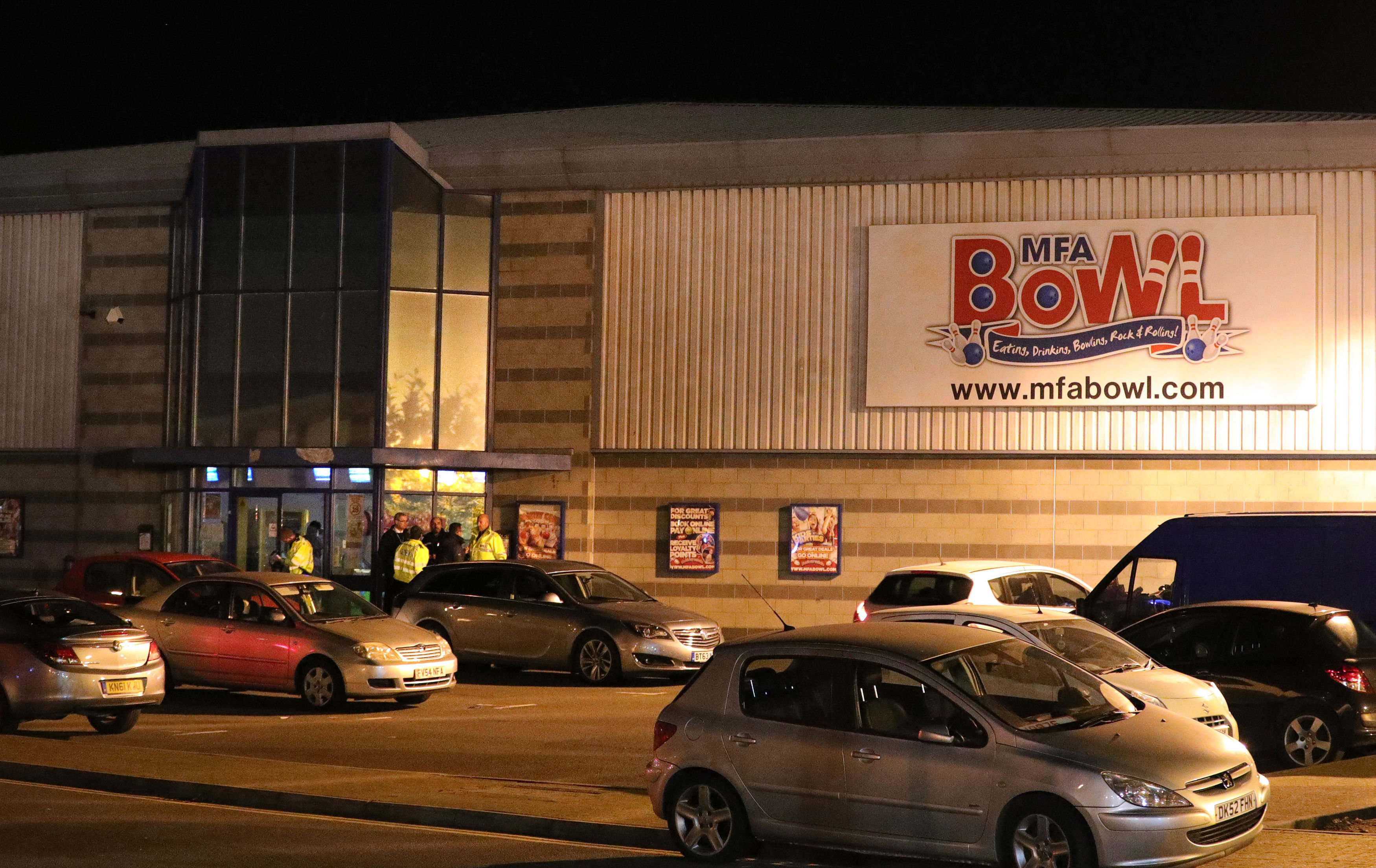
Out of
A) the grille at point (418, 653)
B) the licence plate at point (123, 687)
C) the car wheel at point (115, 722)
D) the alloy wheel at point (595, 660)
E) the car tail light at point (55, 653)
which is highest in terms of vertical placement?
the car tail light at point (55, 653)

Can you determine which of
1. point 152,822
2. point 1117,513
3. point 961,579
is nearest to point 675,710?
point 152,822

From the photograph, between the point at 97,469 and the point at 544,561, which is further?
the point at 97,469

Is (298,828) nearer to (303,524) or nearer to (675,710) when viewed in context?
(675,710)

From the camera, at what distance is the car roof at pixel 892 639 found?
841cm

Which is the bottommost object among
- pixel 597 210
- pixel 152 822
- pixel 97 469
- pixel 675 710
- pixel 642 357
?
pixel 152 822

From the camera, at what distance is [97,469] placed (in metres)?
27.4

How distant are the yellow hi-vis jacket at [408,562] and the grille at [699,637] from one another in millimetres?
4860

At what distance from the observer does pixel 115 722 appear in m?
14.3

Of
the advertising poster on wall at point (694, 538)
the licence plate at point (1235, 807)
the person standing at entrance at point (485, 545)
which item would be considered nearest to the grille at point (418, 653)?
the person standing at entrance at point (485, 545)

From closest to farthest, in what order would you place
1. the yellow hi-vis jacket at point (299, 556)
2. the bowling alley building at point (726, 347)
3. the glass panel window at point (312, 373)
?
the yellow hi-vis jacket at point (299, 556)
the bowling alley building at point (726, 347)
the glass panel window at point (312, 373)

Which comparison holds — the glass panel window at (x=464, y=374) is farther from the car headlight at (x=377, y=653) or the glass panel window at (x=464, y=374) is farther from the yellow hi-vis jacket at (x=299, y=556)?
the car headlight at (x=377, y=653)

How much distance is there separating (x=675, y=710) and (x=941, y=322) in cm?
1597

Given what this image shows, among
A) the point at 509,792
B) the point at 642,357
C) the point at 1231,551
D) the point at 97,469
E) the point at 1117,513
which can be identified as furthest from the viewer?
the point at 97,469

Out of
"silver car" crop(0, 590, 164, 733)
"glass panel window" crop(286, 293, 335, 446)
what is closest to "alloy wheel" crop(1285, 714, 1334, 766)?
"silver car" crop(0, 590, 164, 733)
